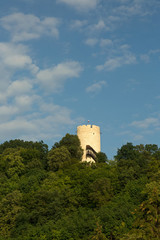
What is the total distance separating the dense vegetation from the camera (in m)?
35.0

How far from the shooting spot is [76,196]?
4550cm

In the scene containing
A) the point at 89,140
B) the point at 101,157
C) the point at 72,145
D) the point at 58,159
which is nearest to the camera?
the point at 58,159

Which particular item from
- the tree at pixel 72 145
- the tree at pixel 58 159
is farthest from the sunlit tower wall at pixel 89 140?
the tree at pixel 58 159

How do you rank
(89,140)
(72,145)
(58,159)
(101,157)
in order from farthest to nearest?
(89,140) < (101,157) < (72,145) < (58,159)

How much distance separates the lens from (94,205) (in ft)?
146

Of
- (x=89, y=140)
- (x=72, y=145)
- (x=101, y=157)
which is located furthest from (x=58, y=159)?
(x=89, y=140)

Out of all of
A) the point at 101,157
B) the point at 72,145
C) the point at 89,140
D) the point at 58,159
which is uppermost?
the point at 89,140

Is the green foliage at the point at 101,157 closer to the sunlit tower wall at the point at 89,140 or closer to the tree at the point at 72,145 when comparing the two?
the sunlit tower wall at the point at 89,140

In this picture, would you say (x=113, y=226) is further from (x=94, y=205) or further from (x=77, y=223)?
(x=94, y=205)

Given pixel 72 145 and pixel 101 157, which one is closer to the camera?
pixel 72 145

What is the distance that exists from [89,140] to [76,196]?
21.3 m

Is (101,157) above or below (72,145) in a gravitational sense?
below

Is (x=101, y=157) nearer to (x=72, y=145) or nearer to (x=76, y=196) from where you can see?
(x=72, y=145)

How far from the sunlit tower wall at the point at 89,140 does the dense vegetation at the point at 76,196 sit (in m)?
1.98
